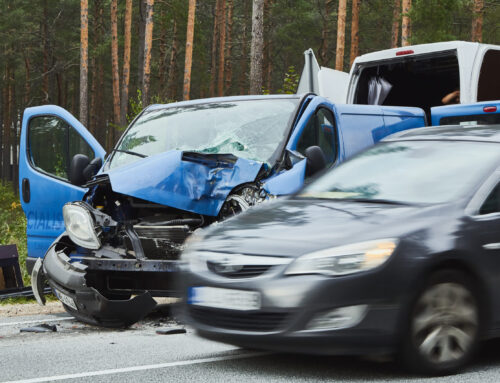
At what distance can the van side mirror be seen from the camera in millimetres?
8523

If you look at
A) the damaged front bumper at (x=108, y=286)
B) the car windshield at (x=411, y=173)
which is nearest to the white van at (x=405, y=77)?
the car windshield at (x=411, y=173)

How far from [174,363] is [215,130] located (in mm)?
3286

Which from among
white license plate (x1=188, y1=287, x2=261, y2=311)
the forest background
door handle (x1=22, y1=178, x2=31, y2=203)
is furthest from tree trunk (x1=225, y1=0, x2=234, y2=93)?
white license plate (x1=188, y1=287, x2=261, y2=311)

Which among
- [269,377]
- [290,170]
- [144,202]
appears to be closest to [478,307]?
[269,377]

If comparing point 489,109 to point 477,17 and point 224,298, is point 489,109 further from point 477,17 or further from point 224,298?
point 477,17

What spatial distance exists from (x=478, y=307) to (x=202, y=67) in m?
46.1

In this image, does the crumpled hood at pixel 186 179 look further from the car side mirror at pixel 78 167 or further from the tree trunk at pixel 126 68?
the tree trunk at pixel 126 68

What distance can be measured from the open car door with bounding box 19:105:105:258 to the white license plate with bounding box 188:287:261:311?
3.73 m

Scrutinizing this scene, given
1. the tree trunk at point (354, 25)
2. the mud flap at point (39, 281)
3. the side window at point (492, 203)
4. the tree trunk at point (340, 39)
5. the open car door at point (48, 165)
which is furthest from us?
the tree trunk at point (354, 25)

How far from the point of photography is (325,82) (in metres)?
12.5

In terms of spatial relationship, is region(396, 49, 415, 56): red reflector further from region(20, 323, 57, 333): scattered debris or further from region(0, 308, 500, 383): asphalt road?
region(20, 323, 57, 333): scattered debris

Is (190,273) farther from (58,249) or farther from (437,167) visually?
(58,249)

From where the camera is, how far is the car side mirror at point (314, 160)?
7.60 meters

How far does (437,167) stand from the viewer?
5.93 m
